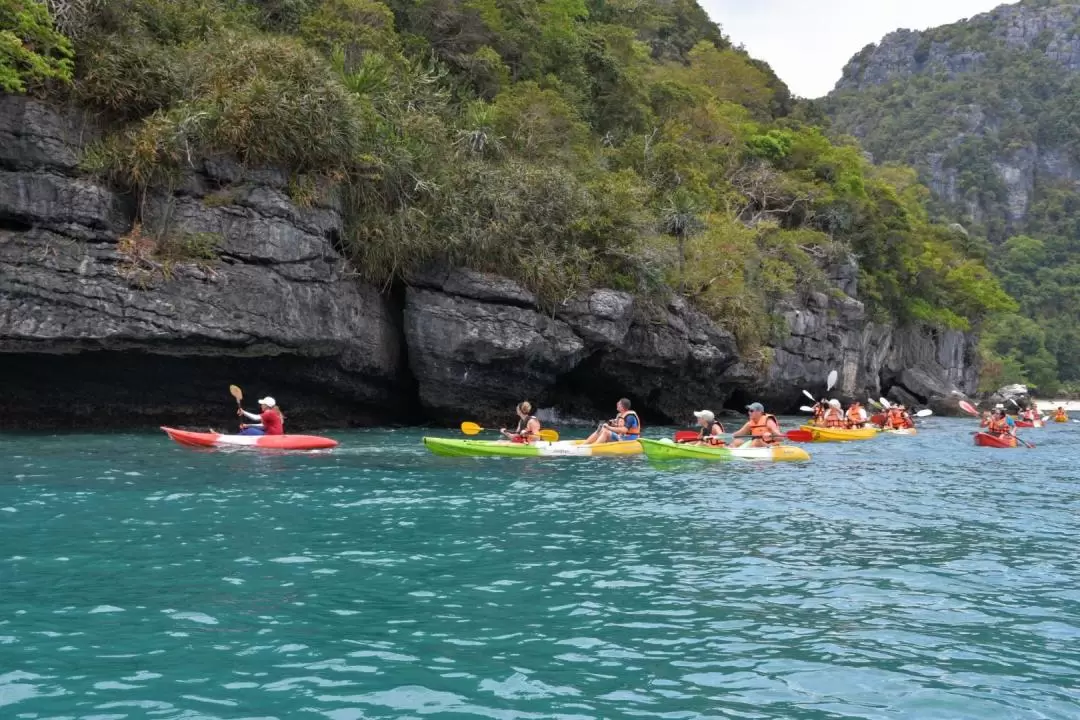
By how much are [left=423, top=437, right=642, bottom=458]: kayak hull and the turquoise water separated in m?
3.73

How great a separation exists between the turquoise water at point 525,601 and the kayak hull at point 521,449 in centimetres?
373

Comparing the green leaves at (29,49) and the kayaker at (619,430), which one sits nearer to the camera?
the green leaves at (29,49)

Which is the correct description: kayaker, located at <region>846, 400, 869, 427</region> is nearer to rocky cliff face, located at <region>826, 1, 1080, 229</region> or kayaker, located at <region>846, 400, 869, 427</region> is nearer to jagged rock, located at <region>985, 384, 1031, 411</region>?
jagged rock, located at <region>985, 384, 1031, 411</region>

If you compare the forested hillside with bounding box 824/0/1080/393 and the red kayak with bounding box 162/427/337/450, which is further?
the forested hillside with bounding box 824/0/1080/393

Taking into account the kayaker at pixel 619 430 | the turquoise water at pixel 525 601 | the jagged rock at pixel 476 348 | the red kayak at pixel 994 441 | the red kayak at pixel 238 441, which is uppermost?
the jagged rock at pixel 476 348

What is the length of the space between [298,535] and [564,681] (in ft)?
15.4

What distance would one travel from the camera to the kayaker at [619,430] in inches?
705

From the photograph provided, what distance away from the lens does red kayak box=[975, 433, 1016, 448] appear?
74.5ft

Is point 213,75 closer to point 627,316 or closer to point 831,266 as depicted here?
point 627,316

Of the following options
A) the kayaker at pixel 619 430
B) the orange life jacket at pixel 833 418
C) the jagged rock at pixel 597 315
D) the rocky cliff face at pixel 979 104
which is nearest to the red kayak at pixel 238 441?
the kayaker at pixel 619 430

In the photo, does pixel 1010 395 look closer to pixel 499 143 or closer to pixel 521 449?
pixel 499 143

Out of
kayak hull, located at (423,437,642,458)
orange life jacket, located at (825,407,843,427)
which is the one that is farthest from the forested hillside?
kayak hull, located at (423,437,642,458)

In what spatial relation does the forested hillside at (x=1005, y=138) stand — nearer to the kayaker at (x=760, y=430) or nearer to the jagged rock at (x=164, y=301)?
the kayaker at (x=760, y=430)

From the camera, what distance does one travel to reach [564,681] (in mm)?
4969
